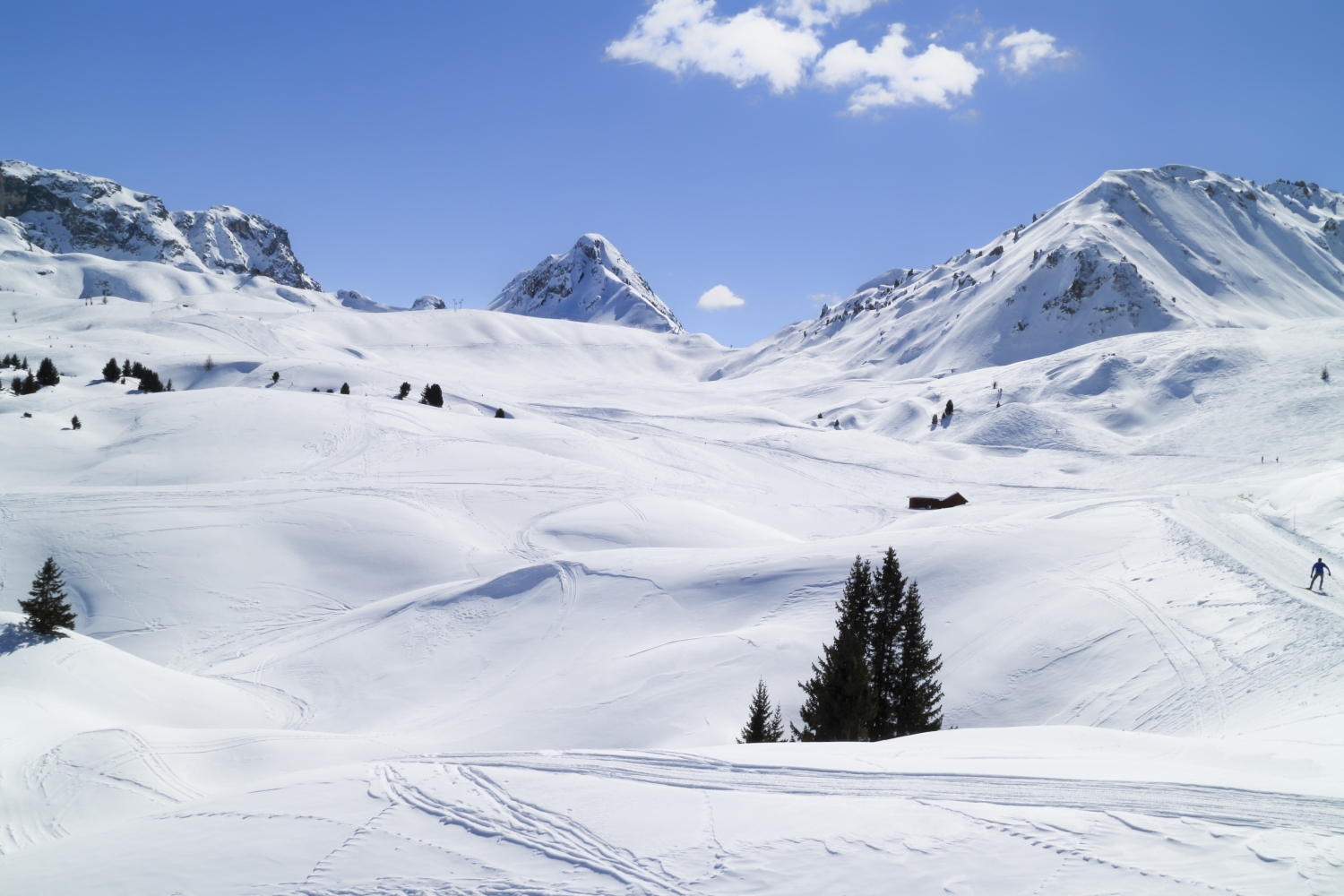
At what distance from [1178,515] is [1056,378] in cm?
5784

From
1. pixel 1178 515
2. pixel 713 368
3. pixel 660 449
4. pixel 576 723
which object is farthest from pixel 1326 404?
pixel 713 368

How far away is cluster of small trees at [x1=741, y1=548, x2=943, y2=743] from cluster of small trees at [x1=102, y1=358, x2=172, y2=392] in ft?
173

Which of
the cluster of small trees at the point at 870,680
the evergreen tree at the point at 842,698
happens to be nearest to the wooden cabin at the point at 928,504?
the cluster of small trees at the point at 870,680

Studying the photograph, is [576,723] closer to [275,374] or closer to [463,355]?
[275,374]

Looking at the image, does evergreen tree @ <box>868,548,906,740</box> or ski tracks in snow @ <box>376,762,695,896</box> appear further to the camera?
evergreen tree @ <box>868,548,906,740</box>

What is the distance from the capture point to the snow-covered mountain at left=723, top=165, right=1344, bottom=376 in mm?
112188

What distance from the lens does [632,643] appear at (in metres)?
20.6

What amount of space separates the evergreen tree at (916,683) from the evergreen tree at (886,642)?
0.14 meters

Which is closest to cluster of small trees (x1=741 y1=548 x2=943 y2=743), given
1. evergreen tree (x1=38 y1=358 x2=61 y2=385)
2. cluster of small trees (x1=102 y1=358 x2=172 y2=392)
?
cluster of small trees (x1=102 y1=358 x2=172 y2=392)

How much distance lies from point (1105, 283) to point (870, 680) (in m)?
126

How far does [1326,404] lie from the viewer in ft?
182

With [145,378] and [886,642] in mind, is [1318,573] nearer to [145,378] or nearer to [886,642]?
[886,642]

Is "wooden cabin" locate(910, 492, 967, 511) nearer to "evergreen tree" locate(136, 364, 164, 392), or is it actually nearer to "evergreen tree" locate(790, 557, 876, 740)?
"evergreen tree" locate(790, 557, 876, 740)

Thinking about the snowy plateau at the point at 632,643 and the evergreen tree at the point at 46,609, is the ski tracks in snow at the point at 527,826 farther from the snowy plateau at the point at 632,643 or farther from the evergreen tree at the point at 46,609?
the evergreen tree at the point at 46,609
